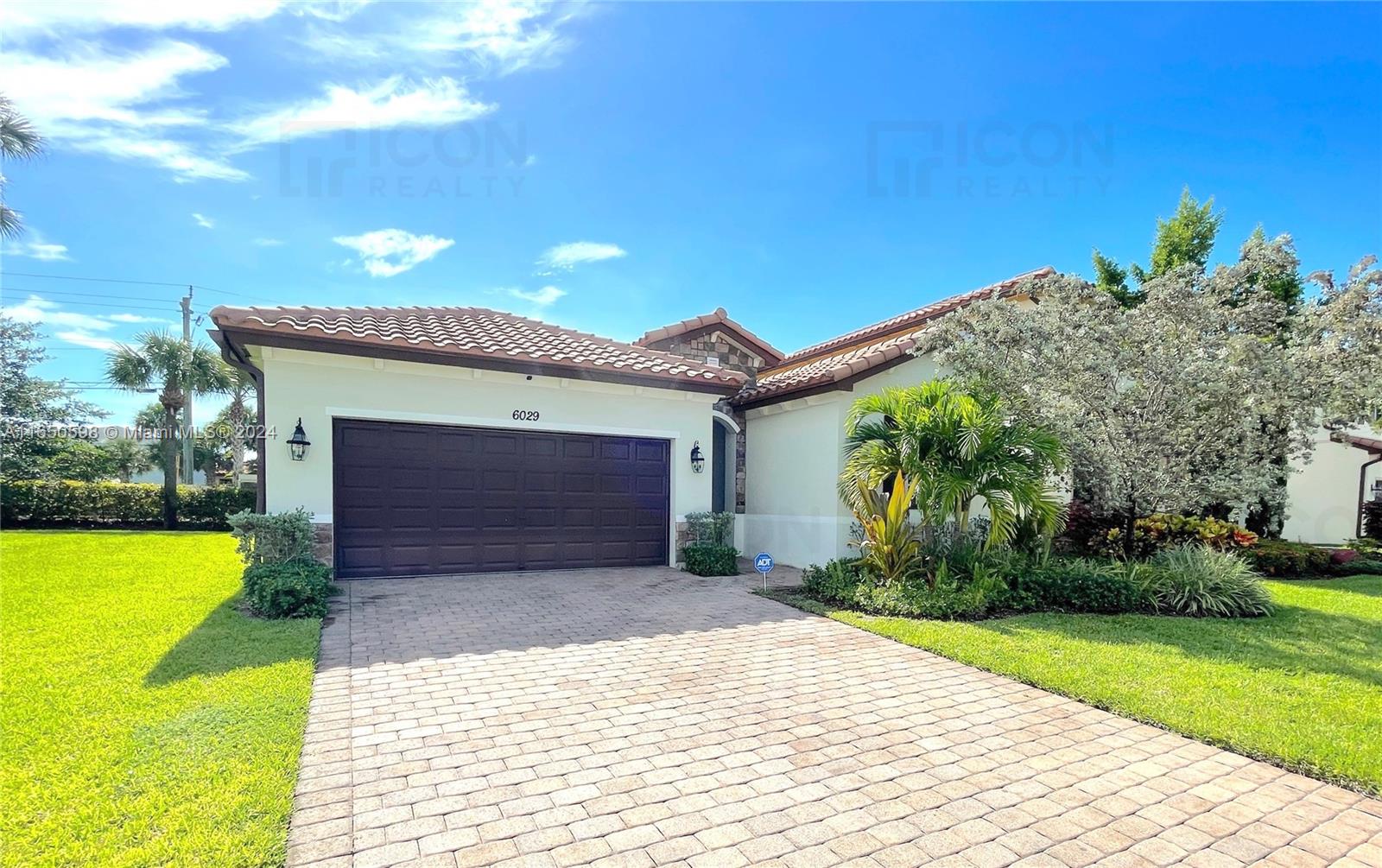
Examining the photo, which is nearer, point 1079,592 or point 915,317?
point 1079,592

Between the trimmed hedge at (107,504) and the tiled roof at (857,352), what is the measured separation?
18.5 m

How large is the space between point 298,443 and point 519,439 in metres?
3.28

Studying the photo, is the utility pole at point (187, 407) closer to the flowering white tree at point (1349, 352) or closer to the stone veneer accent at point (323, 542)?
the stone veneer accent at point (323, 542)

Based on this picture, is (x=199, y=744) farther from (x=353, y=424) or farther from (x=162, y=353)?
(x=162, y=353)

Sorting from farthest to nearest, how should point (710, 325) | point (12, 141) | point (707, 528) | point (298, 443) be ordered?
point (12, 141), point (710, 325), point (707, 528), point (298, 443)

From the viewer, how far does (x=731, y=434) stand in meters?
14.1

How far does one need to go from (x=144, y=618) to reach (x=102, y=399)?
23821 millimetres

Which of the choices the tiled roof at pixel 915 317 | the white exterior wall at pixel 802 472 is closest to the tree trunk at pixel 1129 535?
the white exterior wall at pixel 802 472

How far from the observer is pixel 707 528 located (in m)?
12.0

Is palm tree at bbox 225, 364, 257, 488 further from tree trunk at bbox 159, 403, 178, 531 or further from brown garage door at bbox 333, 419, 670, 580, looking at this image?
brown garage door at bbox 333, 419, 670, 580

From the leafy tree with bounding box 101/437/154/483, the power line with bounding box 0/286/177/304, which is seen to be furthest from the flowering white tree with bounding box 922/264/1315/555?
the leafy tree with bounding box 101/437/154/483

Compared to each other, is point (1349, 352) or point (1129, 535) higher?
point (1349, 352)

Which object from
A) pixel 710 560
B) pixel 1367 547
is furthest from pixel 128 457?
pixel 1367 547

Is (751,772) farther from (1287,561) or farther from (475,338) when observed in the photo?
(1287,561)
